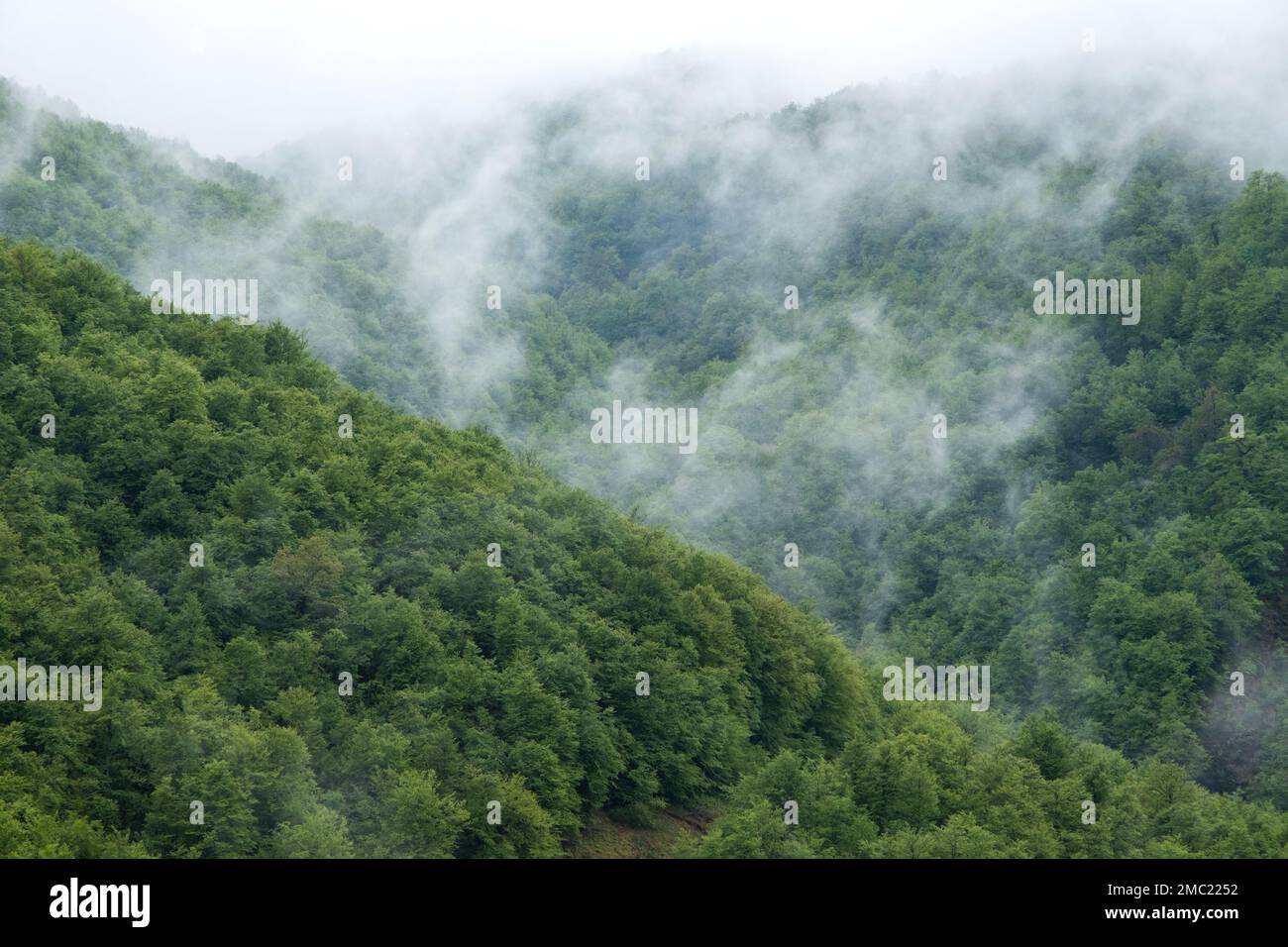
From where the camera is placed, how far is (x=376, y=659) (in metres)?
77.8

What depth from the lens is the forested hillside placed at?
6481cm

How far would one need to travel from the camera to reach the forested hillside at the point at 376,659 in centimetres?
6481
